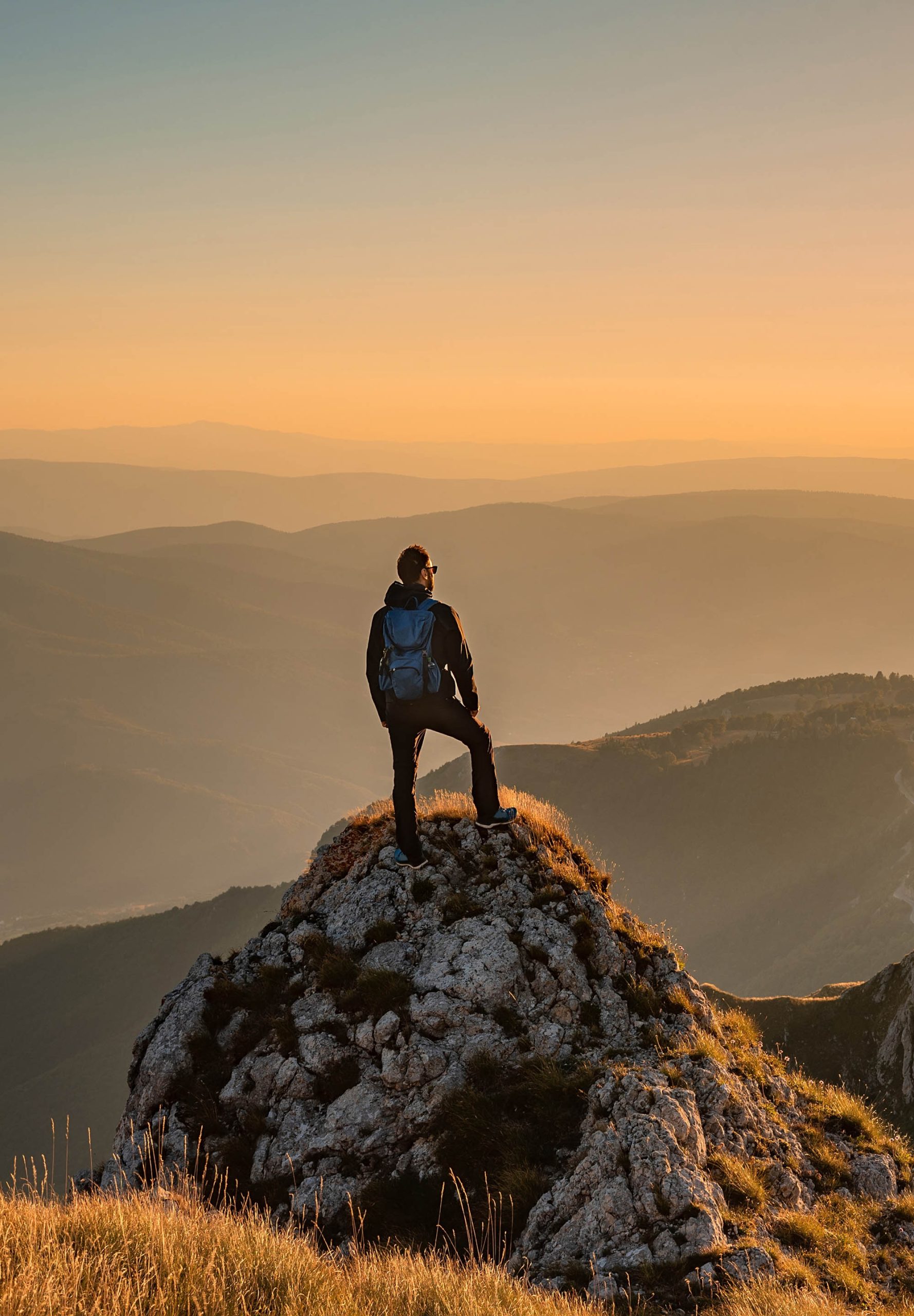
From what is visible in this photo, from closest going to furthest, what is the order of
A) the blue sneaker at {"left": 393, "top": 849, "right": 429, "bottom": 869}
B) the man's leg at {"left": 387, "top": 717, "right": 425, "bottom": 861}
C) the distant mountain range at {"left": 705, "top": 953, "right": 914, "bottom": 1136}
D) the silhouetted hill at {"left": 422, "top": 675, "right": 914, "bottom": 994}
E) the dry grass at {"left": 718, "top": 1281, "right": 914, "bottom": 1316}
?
the dry grass at {"left": 718, "top": 1281, "right": 914, "bottom": 1316} < the man's leg at {"left": 387, "top": 717, "right": 425, "bottom": 861} < the blue sneaker at {"left": 393, "top": 849, "right": 429, "bottom": 869} < the distant mountain range at {"left": 705, "top": 953, "right": 914, "bottom": 1136} < the silhouetted hill at {"left": 422, "top": 675, "right": 914, "bottom": 994}

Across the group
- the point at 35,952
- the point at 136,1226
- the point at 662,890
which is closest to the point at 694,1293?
the point at 136,1226

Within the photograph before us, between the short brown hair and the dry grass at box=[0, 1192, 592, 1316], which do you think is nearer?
the dry grass at box=[0, 1192, 592, 1316]

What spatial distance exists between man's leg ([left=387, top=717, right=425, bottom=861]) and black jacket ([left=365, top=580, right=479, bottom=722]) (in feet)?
0.80

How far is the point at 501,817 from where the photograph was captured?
10688 millimetres

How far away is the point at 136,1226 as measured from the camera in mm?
5469

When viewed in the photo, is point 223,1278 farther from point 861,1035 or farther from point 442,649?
point 861,1035

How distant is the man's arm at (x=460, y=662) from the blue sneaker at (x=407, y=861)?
1.90m

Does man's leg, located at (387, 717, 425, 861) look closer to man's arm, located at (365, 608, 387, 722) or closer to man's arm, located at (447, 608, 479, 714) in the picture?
man's arm, located at (365, 608, 387, 722)

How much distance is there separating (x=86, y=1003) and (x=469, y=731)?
3669 inches

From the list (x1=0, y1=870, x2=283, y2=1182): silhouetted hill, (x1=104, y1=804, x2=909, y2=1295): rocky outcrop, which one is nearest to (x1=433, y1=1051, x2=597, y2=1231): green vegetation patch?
(x1=104, y1=804, x2=909, y2=1295): rocky outcrop

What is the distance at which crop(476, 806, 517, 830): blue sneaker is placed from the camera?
421 inches

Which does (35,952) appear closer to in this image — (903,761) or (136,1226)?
(903,761)

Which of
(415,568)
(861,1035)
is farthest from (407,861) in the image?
(861,1035)

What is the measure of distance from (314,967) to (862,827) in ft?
280
